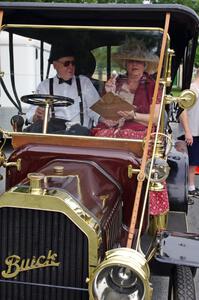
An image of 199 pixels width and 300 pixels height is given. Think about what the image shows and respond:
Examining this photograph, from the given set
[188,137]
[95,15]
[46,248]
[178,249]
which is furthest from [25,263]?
[188,137]

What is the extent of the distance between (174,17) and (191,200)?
349 centimetres

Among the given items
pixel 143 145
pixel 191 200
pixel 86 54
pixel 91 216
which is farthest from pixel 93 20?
pixel 191 200

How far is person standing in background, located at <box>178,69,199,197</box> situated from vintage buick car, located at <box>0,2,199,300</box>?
6.20 ft

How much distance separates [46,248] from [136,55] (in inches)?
59.2

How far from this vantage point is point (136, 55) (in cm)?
356

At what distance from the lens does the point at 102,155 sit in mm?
3295

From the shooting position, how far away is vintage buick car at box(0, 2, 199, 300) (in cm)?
264

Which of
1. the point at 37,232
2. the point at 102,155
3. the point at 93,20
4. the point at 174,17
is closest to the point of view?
the point at 37,232

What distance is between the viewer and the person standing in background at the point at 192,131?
20.8 ft

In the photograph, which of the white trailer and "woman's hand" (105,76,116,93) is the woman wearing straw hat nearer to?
"woman's hand" (105,76,116,93)

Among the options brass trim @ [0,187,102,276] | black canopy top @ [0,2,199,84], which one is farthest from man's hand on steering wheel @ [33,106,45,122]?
brass trim @ [0,187,102,276]

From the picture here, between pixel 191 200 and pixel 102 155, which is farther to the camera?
pixel 191 200

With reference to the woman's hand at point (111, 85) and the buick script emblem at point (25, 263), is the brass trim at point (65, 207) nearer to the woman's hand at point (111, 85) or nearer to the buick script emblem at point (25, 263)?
the buick script emblem at point (25, 263)

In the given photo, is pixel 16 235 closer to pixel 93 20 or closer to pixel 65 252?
pixel 65 252
